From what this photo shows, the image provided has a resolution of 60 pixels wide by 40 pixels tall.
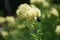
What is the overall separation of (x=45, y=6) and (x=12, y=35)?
1.54 feet

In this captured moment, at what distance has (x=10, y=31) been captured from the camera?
2627 mm

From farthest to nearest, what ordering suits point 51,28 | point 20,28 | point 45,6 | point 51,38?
point 20,28
point 45,6
point 51,28
point 51,38

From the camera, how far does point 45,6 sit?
7.81ft

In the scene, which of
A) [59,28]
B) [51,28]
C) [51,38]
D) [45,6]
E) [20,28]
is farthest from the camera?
[20,28]

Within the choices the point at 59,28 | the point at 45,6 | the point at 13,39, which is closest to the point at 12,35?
the point at 13,39

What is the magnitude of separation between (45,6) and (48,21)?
192 mm

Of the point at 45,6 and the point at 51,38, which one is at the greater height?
the point at 45,6

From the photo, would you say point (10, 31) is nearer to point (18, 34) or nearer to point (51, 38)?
point (18, 34)

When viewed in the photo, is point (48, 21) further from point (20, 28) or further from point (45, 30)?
point (20, 28)

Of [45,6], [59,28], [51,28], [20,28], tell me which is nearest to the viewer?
[59,28]

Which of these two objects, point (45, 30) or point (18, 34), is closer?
point (45, 30)

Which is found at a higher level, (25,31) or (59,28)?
(59,28)

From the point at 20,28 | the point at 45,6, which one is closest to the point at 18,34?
the point at 20,28

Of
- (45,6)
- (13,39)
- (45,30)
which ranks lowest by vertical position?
(13,39)
